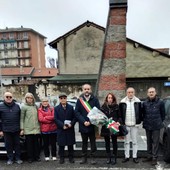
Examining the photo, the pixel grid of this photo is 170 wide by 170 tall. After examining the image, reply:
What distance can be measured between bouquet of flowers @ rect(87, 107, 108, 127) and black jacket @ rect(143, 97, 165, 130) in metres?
1.02

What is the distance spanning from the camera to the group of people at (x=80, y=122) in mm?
6199

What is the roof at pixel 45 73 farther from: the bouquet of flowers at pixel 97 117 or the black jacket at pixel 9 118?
the bouquet of flowers at pixel 97 117

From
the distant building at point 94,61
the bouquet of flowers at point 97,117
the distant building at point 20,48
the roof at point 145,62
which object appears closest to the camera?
the bouquet of flowers at point 97,117

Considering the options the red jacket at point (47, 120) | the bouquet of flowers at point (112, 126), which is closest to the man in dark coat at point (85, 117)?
the bouquet of flowers at point (112, 126)

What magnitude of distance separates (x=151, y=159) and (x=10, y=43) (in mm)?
87471

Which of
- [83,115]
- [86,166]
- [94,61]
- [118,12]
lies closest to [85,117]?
[83,115]

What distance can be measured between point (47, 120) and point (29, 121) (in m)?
0.45

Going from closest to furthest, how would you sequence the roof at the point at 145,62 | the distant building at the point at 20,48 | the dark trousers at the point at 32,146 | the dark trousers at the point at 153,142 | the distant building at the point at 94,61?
1. the dark trousers at the point at 153,142
2. the dark trousers at the point at 32,146
3. the distant building at the point at 94,61
4. the roof at the point at 145,62
5. the distant building at the point at 20,48

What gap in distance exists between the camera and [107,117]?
6.16 m

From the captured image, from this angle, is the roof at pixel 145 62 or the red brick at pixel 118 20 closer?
the red brick at pixel 118 20

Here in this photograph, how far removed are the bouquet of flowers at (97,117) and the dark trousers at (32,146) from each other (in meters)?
1.59

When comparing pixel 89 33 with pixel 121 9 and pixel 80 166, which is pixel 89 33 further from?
pixel 80 166

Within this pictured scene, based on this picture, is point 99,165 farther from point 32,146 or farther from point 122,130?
point 32,146

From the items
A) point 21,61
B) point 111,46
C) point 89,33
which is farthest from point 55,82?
point 21,61
